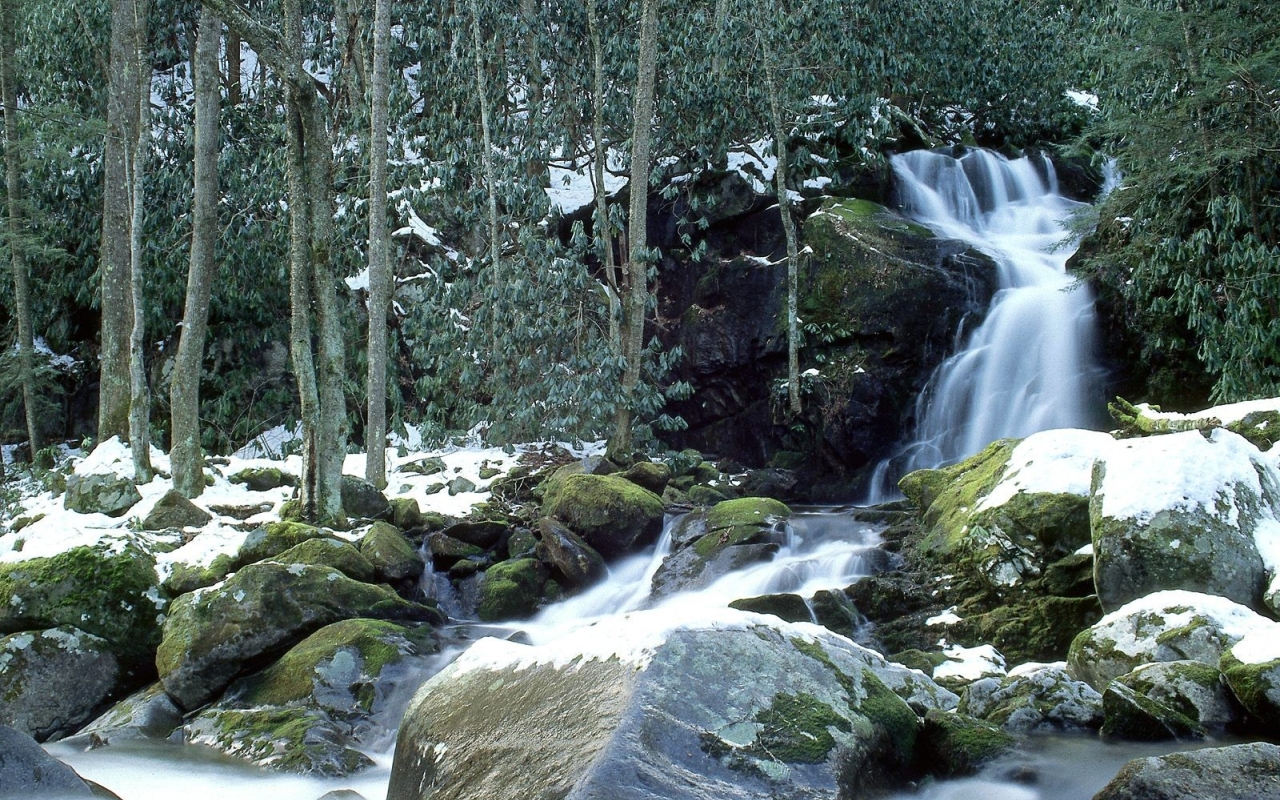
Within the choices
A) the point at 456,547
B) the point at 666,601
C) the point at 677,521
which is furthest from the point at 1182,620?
the point at 456,547

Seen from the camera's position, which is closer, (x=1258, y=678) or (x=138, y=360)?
(x=1258, y=678)

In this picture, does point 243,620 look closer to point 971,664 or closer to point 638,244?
point 971,664

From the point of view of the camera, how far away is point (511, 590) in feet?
32.3

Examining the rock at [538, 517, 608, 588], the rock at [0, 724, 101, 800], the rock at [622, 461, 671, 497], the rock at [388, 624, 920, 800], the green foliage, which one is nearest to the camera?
the rock at [388, 624, 920, 800]

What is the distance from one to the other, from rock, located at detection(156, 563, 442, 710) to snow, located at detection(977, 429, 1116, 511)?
5.54m

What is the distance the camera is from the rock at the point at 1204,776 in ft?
11.9

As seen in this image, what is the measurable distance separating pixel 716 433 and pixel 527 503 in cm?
584

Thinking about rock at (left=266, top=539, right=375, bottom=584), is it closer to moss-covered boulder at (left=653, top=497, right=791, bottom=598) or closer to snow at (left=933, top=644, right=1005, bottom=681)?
moss-covered boulder at (left=653, top=497, right=791, bottom=598)

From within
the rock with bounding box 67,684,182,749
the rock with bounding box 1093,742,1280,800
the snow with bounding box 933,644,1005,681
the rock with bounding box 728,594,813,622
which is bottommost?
the rock with bounding box 67,684,182,749

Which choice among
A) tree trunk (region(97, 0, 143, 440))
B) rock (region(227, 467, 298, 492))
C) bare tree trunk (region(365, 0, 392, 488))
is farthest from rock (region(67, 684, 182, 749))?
tree trunk (region(97, 0, 143, 440))

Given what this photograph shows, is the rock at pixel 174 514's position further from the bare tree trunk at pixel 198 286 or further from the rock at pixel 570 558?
the rock at pixel 570 558

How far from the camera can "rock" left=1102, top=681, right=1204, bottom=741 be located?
16.0 feet

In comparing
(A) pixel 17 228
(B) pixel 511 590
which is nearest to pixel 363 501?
(B) pixel 511 590

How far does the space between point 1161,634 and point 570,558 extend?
19.3 ft
